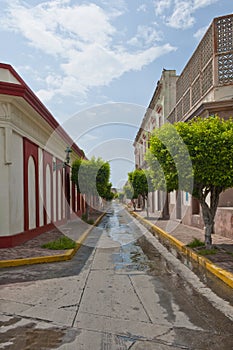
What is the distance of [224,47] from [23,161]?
9.83 meters

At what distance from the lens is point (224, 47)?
14.7 meters

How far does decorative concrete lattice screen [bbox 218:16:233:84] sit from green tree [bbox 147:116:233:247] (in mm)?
5960

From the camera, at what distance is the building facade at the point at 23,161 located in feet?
35.0

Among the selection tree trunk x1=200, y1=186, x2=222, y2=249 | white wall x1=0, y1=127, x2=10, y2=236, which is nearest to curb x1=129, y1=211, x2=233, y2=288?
tree trunk x1=200, y1=186, x2=222, y2=249

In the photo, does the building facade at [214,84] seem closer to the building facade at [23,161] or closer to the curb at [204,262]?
the curb at [204,262]

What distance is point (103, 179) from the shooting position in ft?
73.9

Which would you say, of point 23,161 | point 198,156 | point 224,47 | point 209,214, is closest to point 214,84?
point 224,47

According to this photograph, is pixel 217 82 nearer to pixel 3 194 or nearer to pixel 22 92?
pixel 22 92

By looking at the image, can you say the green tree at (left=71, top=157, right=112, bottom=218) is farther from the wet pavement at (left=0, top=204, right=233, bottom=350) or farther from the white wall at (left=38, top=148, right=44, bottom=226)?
the wet pavement at (left=0, top=204, right=233, bottom=350)

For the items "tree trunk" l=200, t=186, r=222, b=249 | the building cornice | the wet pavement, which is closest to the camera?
the wet pavement

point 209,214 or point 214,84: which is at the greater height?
point 214,84

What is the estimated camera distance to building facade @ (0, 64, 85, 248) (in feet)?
35.0

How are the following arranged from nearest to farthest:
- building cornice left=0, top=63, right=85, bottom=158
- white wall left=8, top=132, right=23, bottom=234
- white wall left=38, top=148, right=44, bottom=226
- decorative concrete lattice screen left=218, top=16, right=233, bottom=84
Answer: building cornice left=0, top=63, right=85, bottom=158
white wall left=8, top=132, right=23, bottom=234
decorative concrete lattice screen left=218, top=16, right=233, bottom=84
white wall left=38, top=148, right=44, bottom=226

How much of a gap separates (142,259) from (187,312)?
4.61 meters
